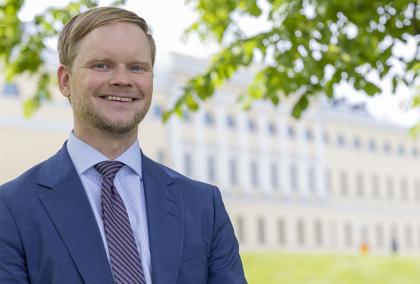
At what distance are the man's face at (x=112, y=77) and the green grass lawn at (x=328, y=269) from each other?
70.7 ft

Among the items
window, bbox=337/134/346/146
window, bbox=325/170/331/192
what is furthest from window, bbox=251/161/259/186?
window, bbox=337/134/346/146

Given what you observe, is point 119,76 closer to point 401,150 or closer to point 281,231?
point 281,231

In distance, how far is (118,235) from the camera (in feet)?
7.66

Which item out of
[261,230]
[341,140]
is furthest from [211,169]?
[341,140]

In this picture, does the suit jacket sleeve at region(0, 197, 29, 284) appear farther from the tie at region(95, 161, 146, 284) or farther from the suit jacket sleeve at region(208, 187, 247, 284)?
the suit jacket sleeve at region(208, 187, 247, 284)

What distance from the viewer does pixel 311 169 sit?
75.8 m

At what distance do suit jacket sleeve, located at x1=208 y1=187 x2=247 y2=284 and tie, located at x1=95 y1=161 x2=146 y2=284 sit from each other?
20 centimetres

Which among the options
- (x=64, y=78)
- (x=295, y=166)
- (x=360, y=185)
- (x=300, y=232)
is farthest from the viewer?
(x=360, y=185)

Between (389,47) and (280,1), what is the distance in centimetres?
96

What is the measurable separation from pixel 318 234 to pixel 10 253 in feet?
241

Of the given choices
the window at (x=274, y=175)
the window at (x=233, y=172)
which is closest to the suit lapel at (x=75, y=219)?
the window at (x=233, y=172)

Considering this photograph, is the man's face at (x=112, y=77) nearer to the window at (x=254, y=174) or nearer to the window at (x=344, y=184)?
the window at (x=254, y=174)

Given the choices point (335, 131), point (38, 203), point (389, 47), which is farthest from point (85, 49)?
point (335, 131)

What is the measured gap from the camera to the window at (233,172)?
6869 cm
